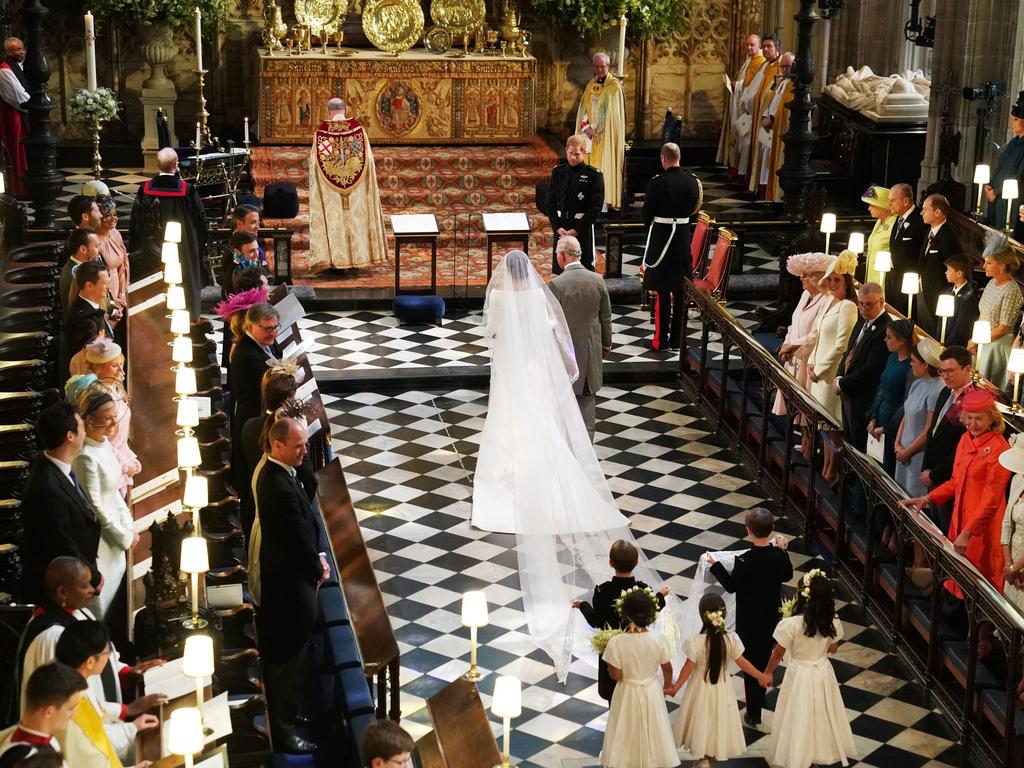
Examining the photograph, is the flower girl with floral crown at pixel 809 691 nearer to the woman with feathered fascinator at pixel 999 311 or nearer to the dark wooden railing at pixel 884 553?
the dark wooden railing at pixel 884 553

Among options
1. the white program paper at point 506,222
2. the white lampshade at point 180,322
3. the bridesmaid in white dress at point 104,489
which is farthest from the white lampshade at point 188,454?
the white program paper at point 506,222

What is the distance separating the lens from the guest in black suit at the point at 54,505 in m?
7.71

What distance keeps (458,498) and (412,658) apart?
253cm

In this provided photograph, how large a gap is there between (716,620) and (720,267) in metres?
6.99

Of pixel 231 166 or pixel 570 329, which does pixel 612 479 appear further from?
pixel 231 166

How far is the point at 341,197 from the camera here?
17.5 m

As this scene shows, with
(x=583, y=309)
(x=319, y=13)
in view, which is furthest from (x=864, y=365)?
(x=319, y=13)

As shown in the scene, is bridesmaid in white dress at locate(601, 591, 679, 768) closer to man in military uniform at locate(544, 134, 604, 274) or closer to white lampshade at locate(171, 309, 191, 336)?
white lampshade at locate(171, 309, 191, 336)

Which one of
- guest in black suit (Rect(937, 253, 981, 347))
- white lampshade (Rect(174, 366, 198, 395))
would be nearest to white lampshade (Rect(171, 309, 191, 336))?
white lampshade (Rect(174, 366, 198, 395))

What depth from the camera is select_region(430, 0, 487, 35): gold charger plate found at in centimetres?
2181

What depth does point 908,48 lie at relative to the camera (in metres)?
22.0

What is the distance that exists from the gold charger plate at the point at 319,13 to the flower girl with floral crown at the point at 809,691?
47.7 ft

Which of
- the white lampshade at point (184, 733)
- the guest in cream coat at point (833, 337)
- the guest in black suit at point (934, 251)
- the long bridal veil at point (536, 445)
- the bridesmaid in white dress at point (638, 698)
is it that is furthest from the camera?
the guest in black suit at point (934, 251)

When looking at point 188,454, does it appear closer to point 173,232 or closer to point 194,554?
point 194,554
